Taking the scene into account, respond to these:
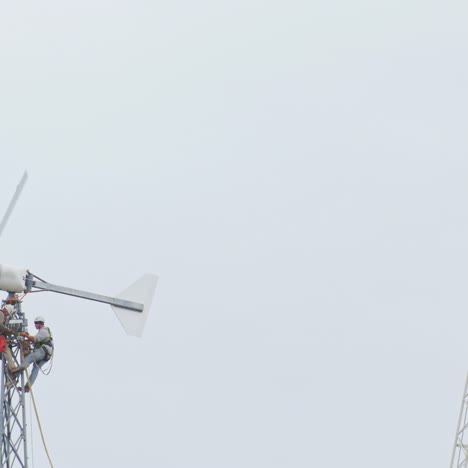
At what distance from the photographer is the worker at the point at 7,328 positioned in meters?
70.4

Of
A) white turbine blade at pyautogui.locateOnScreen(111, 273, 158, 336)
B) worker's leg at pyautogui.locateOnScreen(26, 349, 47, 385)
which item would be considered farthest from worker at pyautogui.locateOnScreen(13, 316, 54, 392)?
white turbine blade at pyautogui.locateOnScreen(111, 273, 158, 336)

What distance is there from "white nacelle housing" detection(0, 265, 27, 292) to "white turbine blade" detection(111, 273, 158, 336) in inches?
150

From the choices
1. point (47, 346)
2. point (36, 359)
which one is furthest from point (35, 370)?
point (47, 346)

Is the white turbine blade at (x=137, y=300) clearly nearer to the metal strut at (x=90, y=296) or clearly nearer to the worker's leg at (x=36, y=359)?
the metal strut at (x=90, y=296)

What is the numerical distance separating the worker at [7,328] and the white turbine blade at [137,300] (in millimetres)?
3904

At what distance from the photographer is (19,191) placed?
232ft

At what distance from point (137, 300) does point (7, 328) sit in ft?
16.3

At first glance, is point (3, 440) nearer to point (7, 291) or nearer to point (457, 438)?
point (7, 291)

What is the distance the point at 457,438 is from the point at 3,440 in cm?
2883

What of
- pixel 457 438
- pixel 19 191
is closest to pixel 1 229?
pixel 19 191

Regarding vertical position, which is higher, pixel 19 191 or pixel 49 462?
pixel 19 191

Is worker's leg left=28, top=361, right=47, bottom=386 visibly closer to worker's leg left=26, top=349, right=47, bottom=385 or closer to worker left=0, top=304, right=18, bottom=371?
worker's leg left=26, top=349, right=47, bottom=385

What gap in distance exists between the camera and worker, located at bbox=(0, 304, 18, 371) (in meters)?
70.4

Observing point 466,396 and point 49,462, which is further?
point 466,396
